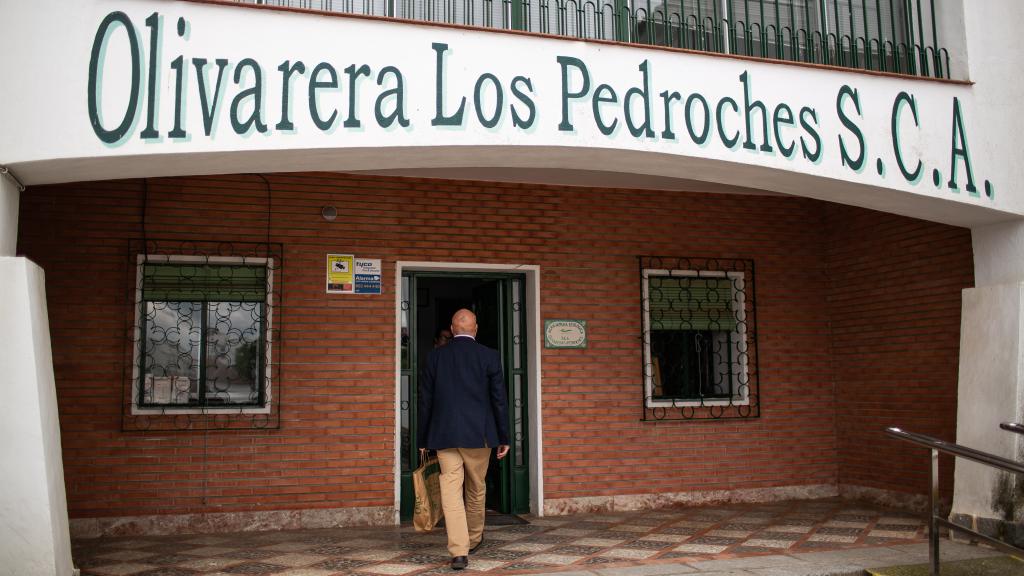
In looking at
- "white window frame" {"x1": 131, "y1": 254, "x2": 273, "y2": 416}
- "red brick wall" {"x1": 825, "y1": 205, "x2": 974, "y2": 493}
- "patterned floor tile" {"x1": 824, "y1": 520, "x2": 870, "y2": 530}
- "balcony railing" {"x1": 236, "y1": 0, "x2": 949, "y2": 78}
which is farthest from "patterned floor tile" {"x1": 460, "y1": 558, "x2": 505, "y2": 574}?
"red brick wall" {"x1": 825, "y1": 205, "x2": 974, "y2": 493}

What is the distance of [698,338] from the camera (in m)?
8.48

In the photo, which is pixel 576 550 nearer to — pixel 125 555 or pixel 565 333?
pixel 565 333

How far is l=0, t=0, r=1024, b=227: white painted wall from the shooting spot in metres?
4.72

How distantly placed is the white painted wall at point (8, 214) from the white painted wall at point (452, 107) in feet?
0.43

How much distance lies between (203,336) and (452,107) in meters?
3.29

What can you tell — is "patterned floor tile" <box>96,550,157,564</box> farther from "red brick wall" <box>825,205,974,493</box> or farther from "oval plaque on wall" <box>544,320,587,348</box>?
"red brick wall" <box>825,205,974,493</box>

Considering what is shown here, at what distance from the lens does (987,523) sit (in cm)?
611

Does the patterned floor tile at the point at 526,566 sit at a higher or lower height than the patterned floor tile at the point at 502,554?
higher

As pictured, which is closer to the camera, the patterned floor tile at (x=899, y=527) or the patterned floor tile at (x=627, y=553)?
the patterned floor tile at (x=627, y=553)

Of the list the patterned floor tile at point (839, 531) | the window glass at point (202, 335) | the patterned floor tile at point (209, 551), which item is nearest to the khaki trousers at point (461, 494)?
the patterned floor tile at point (209, 551)

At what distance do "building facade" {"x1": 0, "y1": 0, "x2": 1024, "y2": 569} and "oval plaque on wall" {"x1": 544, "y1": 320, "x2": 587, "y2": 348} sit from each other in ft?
0.12

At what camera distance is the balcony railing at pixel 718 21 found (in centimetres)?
598

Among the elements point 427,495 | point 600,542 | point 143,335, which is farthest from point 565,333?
point 143,335

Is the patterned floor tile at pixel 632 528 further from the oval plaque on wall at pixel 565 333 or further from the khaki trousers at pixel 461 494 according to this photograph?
the oval plaque on wall at pixel 565 333
